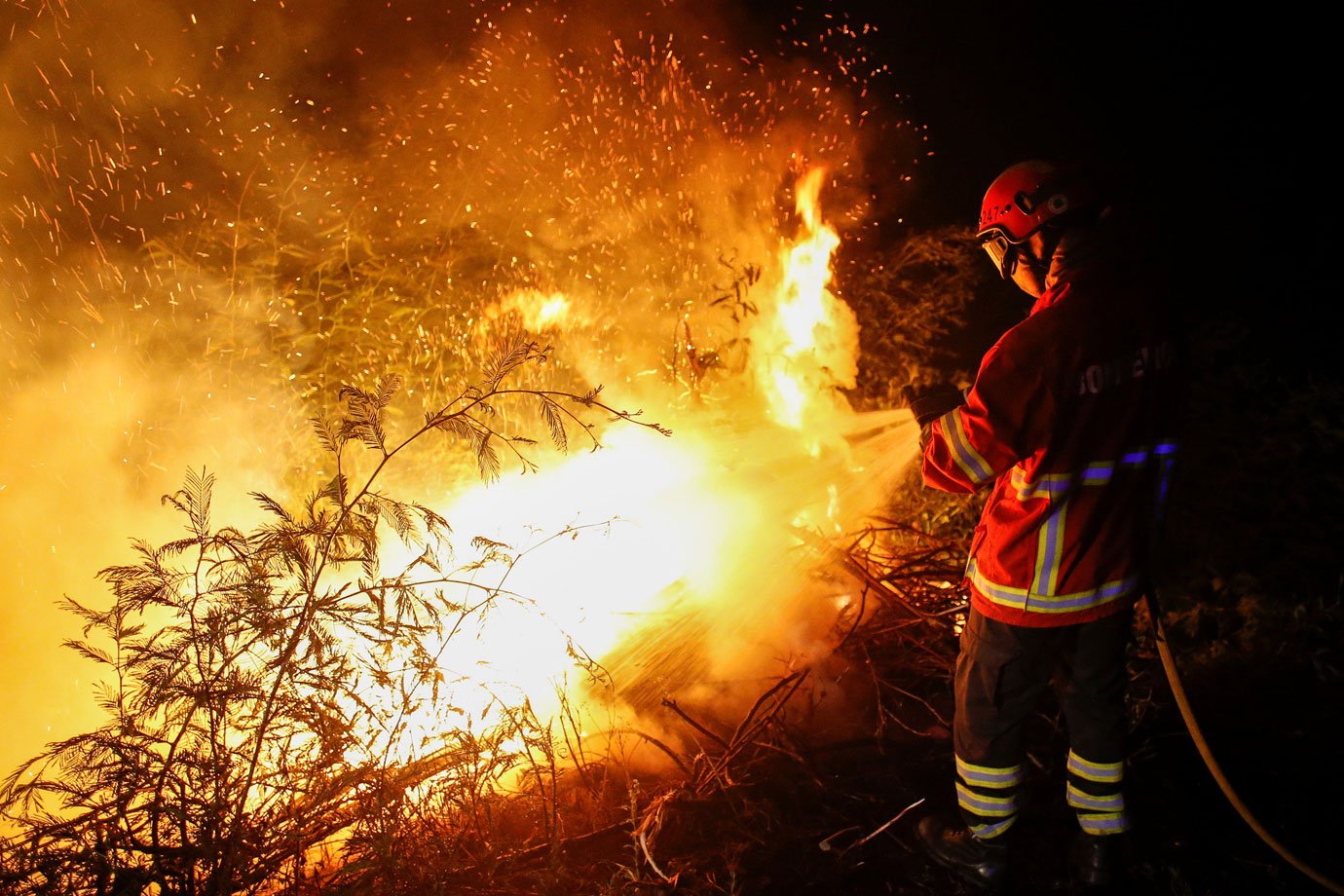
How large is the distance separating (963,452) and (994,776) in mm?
1263

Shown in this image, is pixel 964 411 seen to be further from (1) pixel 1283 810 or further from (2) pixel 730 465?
(2) pixel 730 465

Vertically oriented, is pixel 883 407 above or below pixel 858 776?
above

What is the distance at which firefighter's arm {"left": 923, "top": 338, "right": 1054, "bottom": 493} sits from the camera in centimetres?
247

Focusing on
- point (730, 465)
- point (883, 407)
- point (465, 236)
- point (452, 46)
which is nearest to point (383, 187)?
point (465, 236)

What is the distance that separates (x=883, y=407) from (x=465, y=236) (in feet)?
12.3

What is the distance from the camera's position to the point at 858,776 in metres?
3.59

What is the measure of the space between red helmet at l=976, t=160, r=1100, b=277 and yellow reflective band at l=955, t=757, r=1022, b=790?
1.92 meters

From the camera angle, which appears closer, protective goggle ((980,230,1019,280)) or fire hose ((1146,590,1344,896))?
fire hose ((1146,590,1344,896))

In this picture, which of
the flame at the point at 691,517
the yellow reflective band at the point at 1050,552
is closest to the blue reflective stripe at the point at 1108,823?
the yellow reflective band at the point at 1050,552

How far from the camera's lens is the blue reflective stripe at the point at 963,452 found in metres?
2.58

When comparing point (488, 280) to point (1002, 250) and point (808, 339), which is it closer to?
point (808, 339)

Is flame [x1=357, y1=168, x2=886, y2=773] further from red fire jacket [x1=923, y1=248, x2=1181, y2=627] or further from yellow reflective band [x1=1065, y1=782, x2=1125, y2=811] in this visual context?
red fire jacket [x1=923, y1=248, x2=1181, y2=627]

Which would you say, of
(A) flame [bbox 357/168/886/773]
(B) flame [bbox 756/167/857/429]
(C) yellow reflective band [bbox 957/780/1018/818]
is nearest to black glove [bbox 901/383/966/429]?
(C) yellow reflective band [bbox 957/780/1018/818]

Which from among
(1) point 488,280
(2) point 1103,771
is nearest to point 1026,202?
(2) point 1103,771
